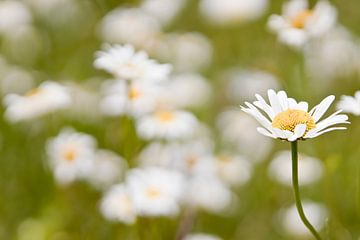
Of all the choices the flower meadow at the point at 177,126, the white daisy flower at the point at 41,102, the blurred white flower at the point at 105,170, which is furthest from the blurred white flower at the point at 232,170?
the white daisy flower at the point at 41,102

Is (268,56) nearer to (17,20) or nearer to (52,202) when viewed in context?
(17,20)

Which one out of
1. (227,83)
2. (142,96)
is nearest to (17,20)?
(227,83)

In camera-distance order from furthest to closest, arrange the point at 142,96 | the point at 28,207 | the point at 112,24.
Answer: the point at 112,24 → the point at 28,207 → the point at 142,96

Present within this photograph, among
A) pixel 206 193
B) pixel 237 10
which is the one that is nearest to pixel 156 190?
pixel 206 193

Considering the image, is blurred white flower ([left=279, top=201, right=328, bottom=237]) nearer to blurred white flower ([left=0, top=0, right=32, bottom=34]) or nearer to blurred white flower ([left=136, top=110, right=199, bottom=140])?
blurred white flower ([left=136, top=110, right=199, bottom=140])

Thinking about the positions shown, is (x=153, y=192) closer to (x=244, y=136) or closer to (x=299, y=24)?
(x=299, y=24)

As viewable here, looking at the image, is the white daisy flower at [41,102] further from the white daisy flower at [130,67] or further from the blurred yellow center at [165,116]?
the white daisy flower at [130,67]
